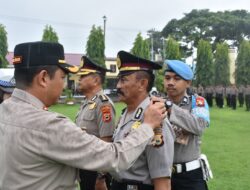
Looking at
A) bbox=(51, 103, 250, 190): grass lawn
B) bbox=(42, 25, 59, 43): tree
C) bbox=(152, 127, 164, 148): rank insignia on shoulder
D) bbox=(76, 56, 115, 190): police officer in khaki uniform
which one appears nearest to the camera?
bbox=(152, 127, 164, 148): rank insignia on shoulder

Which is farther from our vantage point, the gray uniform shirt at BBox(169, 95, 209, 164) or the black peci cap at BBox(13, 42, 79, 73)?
the gray uniform shirt at BBox(169, 95, 209, 164)

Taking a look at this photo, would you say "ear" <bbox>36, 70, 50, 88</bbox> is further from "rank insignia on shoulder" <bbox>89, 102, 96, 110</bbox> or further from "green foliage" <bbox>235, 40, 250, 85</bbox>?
"green foliage" <bbox>235, 40, 250, 85</bbox>

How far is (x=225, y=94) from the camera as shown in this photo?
30.1 meters

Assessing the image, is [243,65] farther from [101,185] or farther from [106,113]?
[101,185]

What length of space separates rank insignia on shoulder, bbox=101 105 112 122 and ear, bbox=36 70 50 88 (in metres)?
2.76

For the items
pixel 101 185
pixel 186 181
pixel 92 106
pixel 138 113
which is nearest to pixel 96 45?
pixel 92 106

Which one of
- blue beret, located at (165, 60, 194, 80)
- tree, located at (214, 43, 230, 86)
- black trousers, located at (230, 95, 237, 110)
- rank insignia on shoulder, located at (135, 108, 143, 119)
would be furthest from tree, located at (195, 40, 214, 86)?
rank insignia on shoulder, located at (135, 108, 143, 119)

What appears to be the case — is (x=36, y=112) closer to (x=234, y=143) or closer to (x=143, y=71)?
(x=143, y=71)

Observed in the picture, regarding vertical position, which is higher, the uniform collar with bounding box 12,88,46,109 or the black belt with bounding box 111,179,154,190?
the uniform collar with bounding box 12,88,46,109

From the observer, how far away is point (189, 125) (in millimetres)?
3330

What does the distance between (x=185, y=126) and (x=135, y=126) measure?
60 cm

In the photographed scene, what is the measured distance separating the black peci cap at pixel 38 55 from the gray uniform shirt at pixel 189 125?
1.23 meters

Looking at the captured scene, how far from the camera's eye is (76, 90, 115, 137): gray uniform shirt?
193 inches

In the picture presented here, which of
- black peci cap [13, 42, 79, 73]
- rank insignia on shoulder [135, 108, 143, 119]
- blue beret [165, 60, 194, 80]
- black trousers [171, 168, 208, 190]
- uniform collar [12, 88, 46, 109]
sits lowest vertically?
black trousers [171, 168, 208, 190]
